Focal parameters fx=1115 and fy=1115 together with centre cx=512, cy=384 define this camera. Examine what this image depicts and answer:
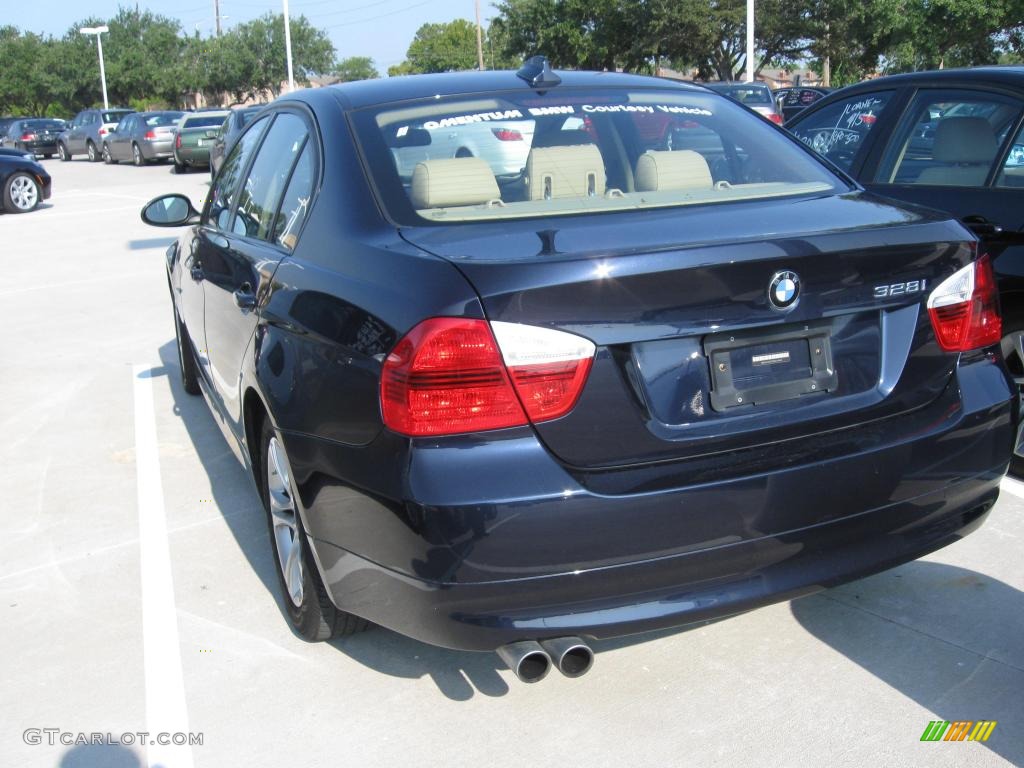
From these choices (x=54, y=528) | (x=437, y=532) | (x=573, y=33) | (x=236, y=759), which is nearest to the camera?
(x=437, y=532)

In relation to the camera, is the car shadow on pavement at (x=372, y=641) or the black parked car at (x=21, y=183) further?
the black parked car at (x=21, y=183)

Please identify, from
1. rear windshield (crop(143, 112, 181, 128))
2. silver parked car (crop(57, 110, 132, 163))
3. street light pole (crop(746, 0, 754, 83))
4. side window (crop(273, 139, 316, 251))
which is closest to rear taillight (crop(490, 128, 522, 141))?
side window (crop(273, 139, 316, 251))

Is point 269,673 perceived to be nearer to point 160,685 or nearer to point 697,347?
point 160,685

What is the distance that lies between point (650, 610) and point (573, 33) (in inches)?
2160

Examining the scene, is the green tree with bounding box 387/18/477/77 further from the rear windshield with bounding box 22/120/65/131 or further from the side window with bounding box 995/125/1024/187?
the side window with bounding box 995/125/1024/187

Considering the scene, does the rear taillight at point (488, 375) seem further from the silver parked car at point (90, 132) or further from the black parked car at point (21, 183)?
the silver parked car at point (90, 132)

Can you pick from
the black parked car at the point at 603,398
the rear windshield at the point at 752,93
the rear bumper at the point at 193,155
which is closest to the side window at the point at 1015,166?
the black parked car at the point at 603,398

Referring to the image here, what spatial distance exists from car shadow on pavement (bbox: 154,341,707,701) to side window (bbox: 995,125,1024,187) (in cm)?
252

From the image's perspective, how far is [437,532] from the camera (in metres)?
2.53

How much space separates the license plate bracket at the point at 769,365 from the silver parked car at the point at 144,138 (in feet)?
95.0

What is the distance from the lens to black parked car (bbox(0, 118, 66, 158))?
129ft

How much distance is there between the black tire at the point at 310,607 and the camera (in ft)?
10.7

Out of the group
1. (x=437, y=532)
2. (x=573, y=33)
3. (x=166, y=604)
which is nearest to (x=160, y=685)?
(x=166, y=604)

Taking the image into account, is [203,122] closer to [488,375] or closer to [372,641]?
[372,641]
